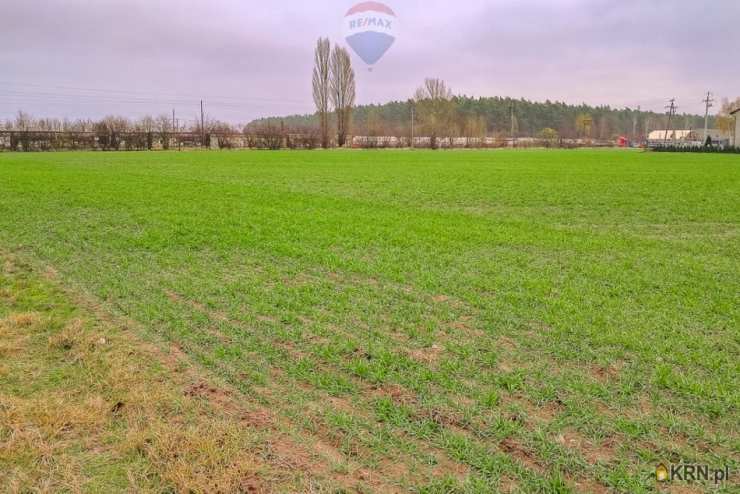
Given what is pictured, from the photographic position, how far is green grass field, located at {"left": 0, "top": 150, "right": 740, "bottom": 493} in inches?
91.0

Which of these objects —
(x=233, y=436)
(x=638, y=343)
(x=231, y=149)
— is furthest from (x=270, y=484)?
(x=231, y=149)

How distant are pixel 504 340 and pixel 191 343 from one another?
6.91 feet

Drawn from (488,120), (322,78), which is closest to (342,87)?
(322,78)

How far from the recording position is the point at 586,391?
2.84 meters

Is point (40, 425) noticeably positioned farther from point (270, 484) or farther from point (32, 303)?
point (32, 303)

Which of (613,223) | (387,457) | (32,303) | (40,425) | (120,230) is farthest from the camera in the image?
(613,223)

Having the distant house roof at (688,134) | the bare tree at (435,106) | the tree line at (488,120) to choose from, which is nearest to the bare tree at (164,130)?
the tree line at (488,120)

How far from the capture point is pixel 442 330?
376 cm

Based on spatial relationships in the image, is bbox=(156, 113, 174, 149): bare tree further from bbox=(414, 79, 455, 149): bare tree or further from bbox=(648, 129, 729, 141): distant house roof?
bbox=(648, 129, 729, 141): distant house roof

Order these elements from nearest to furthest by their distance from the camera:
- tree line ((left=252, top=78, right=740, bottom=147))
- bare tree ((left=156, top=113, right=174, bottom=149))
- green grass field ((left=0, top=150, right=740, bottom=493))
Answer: green grass field ((left=0, top=150, right=740, bottom=493)) < bare tree ((left=156, top=113, right=174, bottom=149)) < tree line ((left=252, top=78, right=740, bottom=147))

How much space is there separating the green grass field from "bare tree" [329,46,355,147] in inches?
2002

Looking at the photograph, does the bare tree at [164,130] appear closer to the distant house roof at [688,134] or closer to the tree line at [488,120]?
the tree line at [488,120]

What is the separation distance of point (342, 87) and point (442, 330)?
58699 millimetres

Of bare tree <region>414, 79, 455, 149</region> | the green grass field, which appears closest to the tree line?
bare tree <region>414, 79, 455, 149</region>
